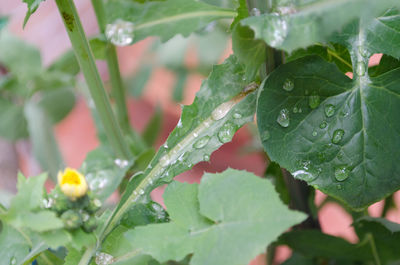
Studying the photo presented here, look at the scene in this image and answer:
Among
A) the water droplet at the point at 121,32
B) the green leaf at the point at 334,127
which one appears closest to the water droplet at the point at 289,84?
the green leaf at the point at 334,127

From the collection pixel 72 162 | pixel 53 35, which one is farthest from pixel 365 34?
pixel 53 35

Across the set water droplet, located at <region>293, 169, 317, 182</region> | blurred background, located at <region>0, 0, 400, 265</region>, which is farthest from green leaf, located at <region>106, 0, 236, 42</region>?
blurred background, located at <region>0, 0, 400, 265</region>

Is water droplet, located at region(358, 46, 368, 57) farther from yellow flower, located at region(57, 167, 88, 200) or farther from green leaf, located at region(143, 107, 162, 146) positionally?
green leaf, located at region(143, 107, 162, 146)

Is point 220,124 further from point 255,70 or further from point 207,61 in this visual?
point 207,61

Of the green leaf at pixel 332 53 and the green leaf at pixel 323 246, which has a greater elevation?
the green leaf at pixel 332 53

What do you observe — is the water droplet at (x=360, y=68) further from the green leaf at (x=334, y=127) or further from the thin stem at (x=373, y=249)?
the thin stem at (x=373, y=249)

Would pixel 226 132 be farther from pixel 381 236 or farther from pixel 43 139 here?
pixel 43 139
